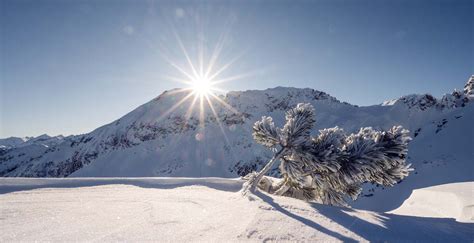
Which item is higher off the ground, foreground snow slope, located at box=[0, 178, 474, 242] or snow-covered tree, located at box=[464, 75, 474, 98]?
snow-covered tree, located at box=[464, 75, 474, 98]

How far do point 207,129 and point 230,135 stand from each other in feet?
26.2

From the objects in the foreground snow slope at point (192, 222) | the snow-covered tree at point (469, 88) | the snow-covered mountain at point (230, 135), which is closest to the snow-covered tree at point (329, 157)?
the foreground snow slope at point (192, 222)

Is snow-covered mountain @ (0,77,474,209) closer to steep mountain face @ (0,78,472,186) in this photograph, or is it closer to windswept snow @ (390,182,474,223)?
steep mountain face @ (0,78,472,186)

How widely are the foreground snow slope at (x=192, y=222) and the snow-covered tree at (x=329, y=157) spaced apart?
175 centimetres

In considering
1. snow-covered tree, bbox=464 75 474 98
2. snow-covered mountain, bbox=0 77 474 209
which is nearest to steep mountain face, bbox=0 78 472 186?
snow-covered mountain, bbox=0 77 474 209

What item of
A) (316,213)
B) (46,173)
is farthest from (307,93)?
(316,213)

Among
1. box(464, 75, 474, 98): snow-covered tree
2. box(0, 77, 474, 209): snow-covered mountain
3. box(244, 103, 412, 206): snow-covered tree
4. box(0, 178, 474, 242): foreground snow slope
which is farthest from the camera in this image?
box(464, 75, 474, 98): snow-covered tree

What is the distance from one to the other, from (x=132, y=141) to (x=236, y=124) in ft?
103

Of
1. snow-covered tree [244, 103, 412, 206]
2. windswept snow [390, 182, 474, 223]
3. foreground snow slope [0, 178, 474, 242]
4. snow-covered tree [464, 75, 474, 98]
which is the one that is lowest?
windswept snow [390, 182, 474, 223]

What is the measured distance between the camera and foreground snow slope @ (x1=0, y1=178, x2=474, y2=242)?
2.85 meters

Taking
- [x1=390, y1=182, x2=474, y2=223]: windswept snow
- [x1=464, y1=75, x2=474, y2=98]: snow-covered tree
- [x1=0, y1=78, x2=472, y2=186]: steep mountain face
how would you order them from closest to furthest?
[x1=390, y1=182, x2=474, y2=223]: windswept snow → [x1=464, y1=75, x2=474, y2=98]: snow-covered tree → [x1=0, y1=78, x2=472, y2=186]: steep mountain face

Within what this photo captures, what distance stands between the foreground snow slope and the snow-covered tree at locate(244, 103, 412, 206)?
1750 mm

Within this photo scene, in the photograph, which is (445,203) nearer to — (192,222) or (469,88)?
(192,222)

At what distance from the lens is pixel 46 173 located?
3457 inches
